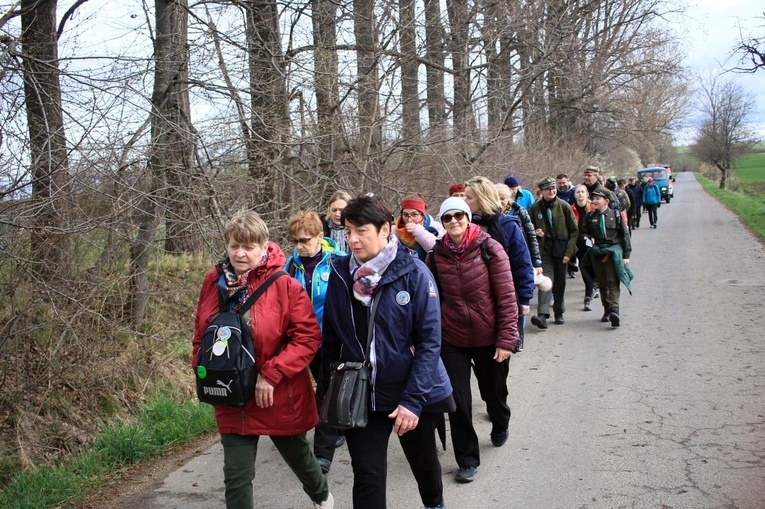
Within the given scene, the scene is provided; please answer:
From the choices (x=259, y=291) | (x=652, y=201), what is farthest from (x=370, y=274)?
(x=652, y=201)

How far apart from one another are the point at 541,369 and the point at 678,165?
123 m

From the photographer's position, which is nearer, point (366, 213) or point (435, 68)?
point (366, 213)

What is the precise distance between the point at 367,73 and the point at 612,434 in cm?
657

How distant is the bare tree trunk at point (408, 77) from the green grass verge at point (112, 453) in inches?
241

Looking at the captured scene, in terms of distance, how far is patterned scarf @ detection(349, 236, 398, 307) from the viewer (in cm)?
330

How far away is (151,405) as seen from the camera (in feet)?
19.8

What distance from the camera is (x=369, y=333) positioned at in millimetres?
3334

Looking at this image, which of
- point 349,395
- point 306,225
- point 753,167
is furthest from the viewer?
point 753,167

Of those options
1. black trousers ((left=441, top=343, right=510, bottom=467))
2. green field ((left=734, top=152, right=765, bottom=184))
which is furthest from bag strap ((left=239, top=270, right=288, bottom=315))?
green field ((left=734, top=152, right=765, bottom=184))

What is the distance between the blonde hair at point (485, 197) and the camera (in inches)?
212

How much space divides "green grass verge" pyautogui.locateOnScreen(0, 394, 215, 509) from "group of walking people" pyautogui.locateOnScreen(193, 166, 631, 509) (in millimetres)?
1409

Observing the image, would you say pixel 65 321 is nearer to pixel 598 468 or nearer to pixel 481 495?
pixel 481 495

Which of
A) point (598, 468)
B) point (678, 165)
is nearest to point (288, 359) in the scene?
point (598, 468)

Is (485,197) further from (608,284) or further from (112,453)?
(608,284)
